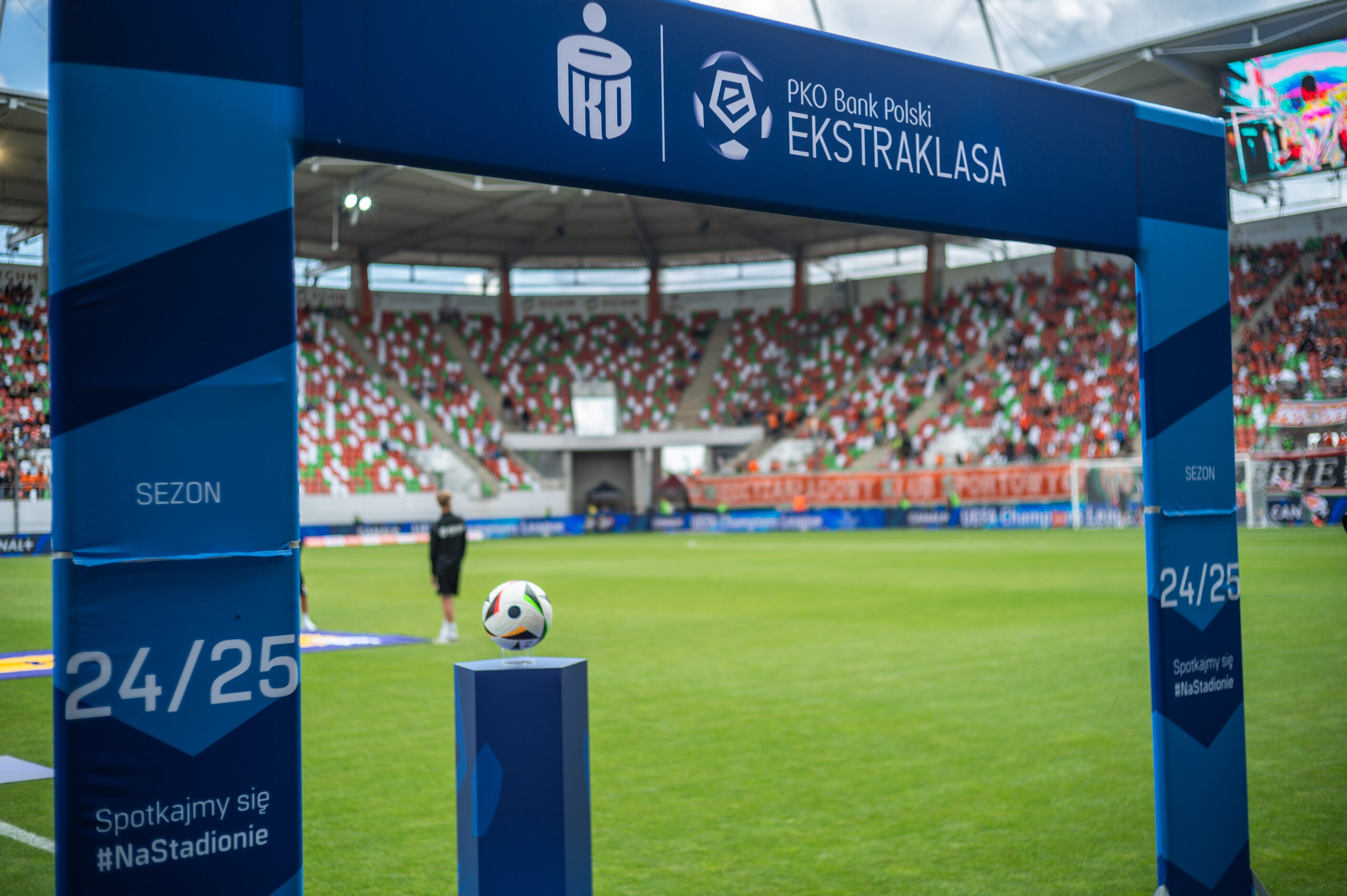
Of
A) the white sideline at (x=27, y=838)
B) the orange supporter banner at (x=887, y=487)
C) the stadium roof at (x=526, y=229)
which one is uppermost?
the stadium roof at (x=526, y=229)

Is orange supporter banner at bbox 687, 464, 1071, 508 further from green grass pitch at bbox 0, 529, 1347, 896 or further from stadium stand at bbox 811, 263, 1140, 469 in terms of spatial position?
green grass pitch at bbox 0, 529, 1347, 896

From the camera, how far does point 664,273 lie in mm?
59938

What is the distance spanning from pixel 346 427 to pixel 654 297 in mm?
18801

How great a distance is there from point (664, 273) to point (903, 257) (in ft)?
41.6

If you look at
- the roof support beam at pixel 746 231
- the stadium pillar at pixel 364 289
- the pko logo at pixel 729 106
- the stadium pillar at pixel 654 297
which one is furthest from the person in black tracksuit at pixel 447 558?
the stadium pillar at pixel 654 297

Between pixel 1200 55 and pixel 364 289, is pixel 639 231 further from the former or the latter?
pixel 1200 55

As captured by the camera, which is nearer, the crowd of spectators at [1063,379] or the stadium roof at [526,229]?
the crowd of spectators at [1063,379]

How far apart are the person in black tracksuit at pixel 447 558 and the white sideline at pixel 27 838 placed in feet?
26.1

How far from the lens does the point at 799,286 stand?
57.6 meters

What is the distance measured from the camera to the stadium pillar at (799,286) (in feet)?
188

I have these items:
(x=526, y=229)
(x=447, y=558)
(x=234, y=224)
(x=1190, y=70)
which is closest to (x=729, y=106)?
(x=234, y=224)

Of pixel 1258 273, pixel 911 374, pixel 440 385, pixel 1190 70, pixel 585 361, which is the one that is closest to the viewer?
pixel 1190 70

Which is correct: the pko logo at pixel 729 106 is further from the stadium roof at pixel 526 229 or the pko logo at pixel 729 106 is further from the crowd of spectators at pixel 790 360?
the crowd of spectators at pixel 790 360

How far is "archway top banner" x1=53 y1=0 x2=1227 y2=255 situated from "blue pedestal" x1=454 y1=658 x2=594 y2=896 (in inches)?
70.6
